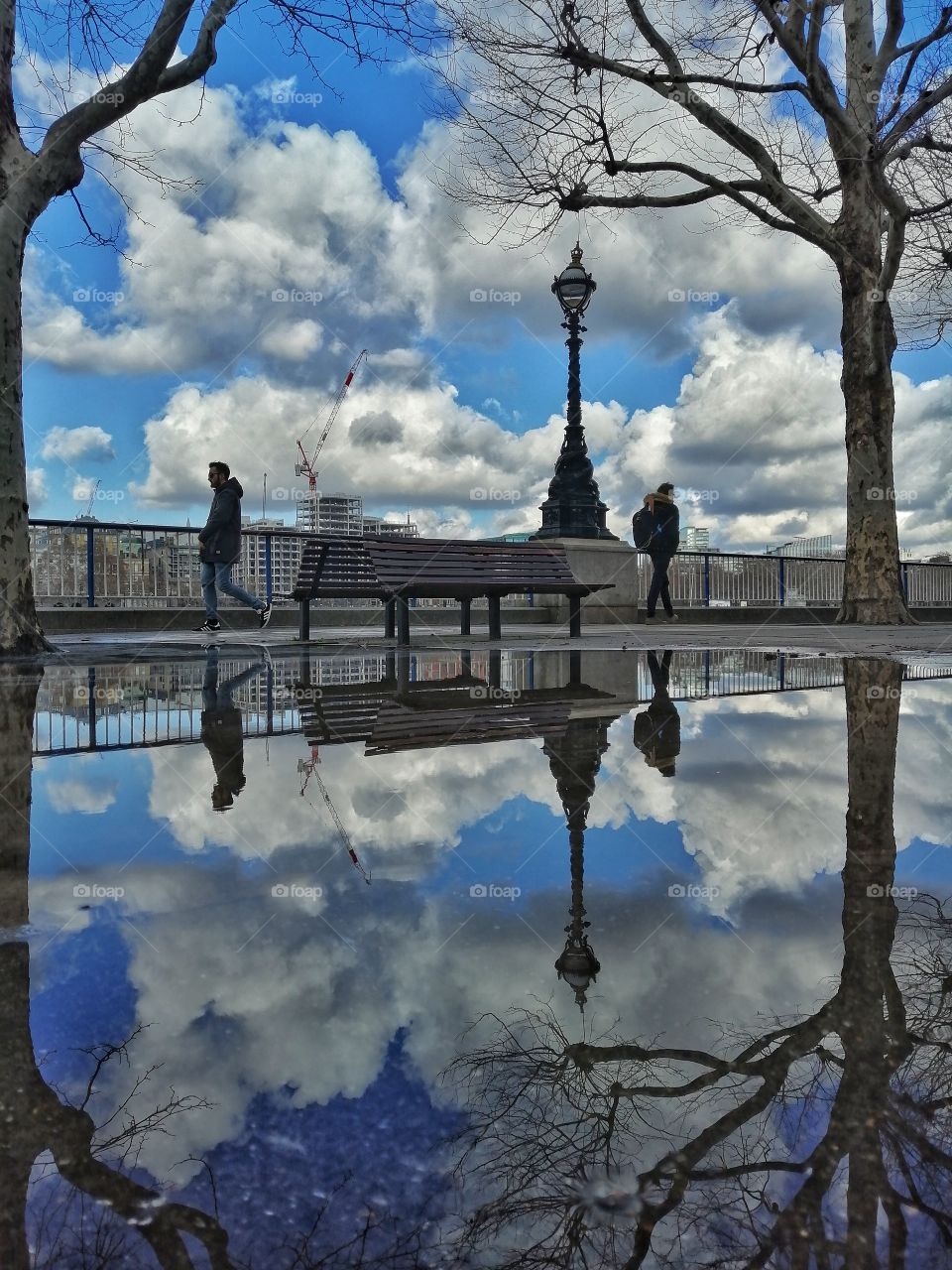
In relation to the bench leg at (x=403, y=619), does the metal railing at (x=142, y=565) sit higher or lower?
higher

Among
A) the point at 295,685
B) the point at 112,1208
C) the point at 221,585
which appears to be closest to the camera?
the point at 112,1208

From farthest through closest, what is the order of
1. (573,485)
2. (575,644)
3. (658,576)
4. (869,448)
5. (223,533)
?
(573,485), (658,576), (869,448), (223,533), (575,644)

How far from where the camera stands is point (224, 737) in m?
3.94

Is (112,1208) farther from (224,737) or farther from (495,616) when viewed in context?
(495,616)

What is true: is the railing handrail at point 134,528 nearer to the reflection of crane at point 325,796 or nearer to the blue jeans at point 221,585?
the blue jeans at point 221,585

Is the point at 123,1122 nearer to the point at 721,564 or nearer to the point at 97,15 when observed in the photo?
the point at 97,15

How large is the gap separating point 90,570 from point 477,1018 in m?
13.5

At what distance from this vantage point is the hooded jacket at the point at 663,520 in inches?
581

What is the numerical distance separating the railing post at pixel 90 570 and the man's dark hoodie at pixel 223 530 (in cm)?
297

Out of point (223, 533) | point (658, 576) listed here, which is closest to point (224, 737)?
point (223, 533)

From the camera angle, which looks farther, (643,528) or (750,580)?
(750,580)

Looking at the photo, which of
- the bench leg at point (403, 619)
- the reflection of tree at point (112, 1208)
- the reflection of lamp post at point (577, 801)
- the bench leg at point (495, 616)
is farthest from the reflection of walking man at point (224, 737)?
the bench leg at point (495, 616)

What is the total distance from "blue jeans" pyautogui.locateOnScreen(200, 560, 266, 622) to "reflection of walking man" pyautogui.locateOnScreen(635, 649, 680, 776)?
22.4 feet

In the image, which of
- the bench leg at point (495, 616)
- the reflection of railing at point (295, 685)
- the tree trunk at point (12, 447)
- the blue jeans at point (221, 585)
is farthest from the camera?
the blue jeans at point (221, 585)
